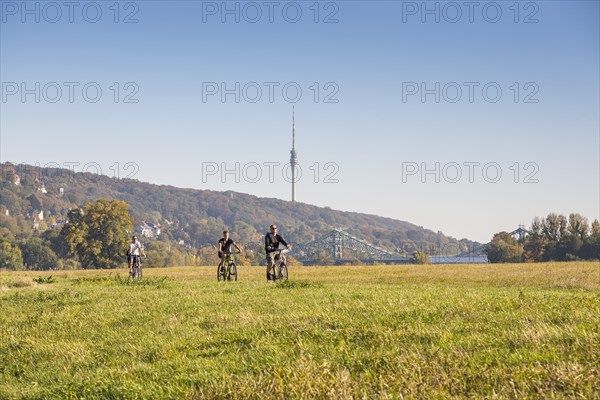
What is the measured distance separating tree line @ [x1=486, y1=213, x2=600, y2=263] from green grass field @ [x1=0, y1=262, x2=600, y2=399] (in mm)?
102114

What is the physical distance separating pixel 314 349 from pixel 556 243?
112505 mm

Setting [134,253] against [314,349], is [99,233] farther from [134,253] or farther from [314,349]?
[314,349]

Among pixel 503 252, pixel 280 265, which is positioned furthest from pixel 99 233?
pixel 503 252

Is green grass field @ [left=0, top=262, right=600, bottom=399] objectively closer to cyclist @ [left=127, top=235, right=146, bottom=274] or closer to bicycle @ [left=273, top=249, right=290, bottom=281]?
bicycle @ [left=273, top=249, right=290, bottom=281]

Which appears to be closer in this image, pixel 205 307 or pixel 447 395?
Result: pixel 447 395

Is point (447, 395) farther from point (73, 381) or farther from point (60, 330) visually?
point (60, 330)

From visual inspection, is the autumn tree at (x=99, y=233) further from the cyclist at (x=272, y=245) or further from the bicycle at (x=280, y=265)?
the cyclist at (x=272, y=245)

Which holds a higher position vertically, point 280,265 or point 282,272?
point 280,265

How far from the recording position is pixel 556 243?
112438mm

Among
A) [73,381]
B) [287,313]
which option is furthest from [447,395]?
[287,313]

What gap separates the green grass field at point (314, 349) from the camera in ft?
23.7

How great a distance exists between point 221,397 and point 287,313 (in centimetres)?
636

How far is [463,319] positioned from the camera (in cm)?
1132

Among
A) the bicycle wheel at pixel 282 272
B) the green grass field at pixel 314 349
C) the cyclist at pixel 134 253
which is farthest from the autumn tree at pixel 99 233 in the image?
the green grass field at pixel 314 349
